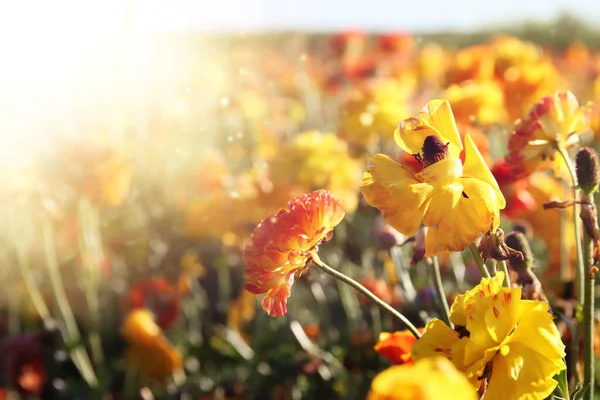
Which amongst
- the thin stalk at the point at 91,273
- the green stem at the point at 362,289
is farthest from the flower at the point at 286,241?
the thin stalk at the point at 91,273

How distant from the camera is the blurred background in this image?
192 centimetres

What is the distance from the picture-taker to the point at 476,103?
1.99 meters

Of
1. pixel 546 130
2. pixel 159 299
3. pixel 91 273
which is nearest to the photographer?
pixel 546 130

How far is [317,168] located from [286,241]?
4.54 feet

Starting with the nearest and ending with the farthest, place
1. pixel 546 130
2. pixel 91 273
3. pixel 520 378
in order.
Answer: pixel 520 378, pixel 546 130, pixel 91 273

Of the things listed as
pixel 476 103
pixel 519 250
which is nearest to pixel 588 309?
pixel 519 250

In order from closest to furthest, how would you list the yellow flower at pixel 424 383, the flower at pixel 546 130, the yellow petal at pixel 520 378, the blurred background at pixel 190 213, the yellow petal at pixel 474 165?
the yellow flower at pixel 424 383 < the yellow petal at pixel 520 378 < the yellow petal at pixel 474 165 < the flower at pixel 546 130 < the blurred background at pixel 190 213

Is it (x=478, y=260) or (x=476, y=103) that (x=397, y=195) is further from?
(x=476, y=103)

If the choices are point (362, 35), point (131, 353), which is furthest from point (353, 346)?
point (362, 35)

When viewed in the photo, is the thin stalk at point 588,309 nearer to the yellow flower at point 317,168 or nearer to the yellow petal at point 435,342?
the yellow petal at point 435,342

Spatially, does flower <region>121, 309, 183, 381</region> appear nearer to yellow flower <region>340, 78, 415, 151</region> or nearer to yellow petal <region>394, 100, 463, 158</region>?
yellow flower <region>340, 78, 415, 151</region>

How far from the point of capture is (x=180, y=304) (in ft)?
8.25

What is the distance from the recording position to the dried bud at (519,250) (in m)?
0.89

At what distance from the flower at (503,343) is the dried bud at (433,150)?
15 cm
